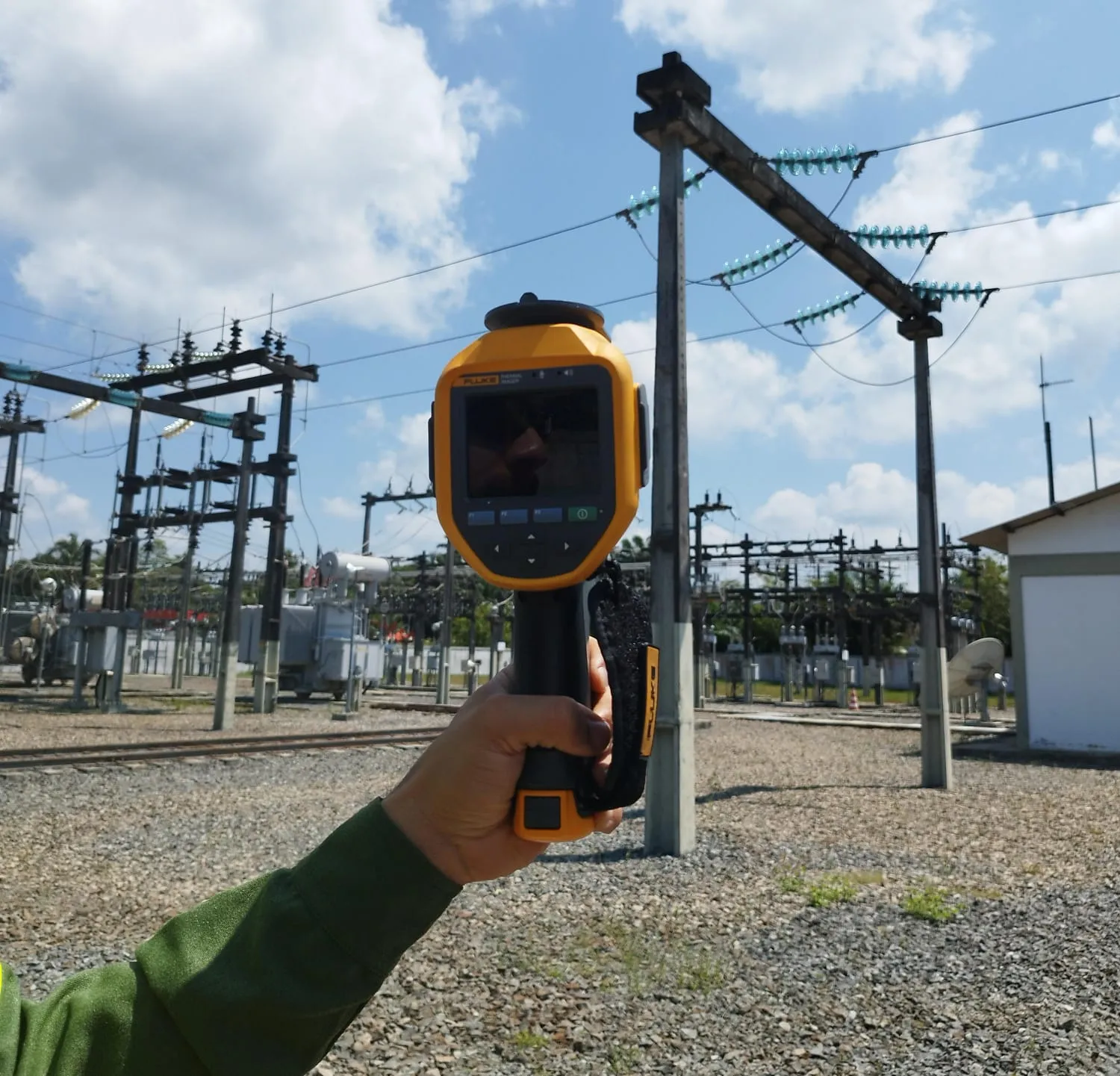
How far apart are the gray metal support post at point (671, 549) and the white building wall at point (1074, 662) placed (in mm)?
11705

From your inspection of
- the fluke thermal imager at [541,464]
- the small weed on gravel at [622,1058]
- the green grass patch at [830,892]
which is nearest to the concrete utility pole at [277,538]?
the green grass patch at [830,892]

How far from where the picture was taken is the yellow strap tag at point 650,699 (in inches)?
46.0

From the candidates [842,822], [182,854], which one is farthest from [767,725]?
[182,854]

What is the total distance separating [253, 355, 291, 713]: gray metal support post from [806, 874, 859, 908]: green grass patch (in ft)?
52.5

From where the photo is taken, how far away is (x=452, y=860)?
3.50 feet

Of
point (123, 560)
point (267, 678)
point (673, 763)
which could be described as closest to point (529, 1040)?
point (673, 763)

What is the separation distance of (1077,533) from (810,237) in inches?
381

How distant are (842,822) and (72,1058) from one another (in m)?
8.57

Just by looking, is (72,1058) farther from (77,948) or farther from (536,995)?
(77,948)

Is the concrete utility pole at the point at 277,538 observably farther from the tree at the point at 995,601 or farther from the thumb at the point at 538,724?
the tree at the point at 995,601

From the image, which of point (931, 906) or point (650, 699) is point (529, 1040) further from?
point (650, 699)

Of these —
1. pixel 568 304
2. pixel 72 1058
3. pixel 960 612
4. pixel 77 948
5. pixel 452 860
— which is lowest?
pixel 77 948

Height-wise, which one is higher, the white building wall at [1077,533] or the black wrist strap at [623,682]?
the white building wall at [1077,533]

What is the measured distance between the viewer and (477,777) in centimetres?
106
